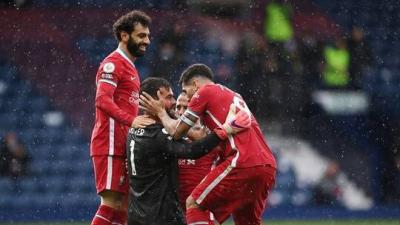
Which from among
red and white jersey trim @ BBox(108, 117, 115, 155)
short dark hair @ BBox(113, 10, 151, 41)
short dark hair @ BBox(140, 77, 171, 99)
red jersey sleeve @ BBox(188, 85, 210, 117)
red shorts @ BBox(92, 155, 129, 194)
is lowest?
red shorts @ BBox(92, 155, 129, 194)

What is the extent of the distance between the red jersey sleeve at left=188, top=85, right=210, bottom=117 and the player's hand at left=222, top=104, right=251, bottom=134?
17cm

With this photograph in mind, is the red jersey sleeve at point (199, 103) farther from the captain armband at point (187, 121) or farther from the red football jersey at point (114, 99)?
the red football jersey at point (114, 99)

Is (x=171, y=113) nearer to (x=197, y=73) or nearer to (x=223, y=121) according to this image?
(x=197, y=73)

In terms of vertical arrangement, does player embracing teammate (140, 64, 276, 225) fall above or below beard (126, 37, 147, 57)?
below

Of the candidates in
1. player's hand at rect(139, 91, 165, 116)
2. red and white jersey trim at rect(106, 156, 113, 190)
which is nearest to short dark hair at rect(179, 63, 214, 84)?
player's hand at rect(139, 91, 165, 116)

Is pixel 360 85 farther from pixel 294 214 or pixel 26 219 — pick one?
pixel 26 219

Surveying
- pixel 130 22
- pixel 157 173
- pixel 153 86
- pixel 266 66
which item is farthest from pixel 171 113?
pixel 266 66

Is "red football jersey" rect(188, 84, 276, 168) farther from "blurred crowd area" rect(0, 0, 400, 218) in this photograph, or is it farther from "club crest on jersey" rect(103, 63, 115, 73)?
"blurred crowd area" rect(0, 0, 400, 218)

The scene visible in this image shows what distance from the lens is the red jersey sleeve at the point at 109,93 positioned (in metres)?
6.32

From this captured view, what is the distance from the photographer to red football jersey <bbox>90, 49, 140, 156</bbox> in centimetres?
650

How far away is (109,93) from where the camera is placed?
648 cm

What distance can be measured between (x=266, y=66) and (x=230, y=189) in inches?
276

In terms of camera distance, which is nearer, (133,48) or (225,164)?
(225,164)

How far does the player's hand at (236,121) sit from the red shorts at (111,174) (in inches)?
43.1
